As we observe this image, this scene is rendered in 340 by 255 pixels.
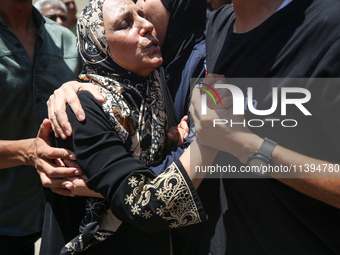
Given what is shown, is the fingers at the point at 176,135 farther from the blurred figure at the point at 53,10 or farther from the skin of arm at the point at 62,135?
the blurred figure at the point at 53,10

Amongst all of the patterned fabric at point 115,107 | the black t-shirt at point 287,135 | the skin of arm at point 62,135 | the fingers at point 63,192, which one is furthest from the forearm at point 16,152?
the black t-shirt at point 287,135

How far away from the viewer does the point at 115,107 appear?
187cm

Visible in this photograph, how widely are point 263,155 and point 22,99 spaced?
5.64 feet

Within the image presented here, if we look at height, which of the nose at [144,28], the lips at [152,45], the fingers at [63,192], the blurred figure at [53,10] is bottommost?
the blurred figure at [53,10]

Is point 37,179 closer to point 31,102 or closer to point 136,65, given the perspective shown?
point 31,102

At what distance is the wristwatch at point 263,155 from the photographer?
5.13 ft

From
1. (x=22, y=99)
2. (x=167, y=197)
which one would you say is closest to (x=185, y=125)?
(x=167, y=197)

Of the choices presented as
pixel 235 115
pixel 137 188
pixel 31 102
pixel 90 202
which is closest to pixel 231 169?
pixel 235 115

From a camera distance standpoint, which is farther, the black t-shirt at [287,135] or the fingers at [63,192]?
the fingers at [63,192]

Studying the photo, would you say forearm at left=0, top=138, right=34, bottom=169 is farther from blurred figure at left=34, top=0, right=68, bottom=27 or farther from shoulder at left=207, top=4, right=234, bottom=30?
blurred figure at left=34, top=0, right=68, bottom=27

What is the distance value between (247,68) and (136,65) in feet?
1.90

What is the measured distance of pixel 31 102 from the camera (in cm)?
271

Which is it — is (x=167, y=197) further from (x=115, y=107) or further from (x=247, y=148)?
(x=115, y=107)

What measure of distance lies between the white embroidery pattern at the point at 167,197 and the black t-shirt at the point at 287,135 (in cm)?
19
